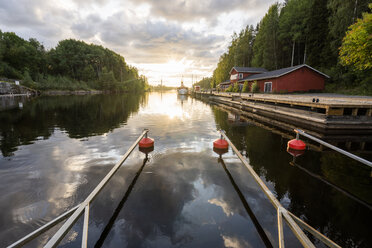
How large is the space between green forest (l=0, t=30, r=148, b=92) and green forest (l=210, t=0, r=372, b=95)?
68840 millimetres

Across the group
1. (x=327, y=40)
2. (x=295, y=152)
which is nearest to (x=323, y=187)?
(x=295, y=152)

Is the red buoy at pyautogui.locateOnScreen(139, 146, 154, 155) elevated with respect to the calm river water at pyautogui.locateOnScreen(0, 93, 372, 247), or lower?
elevated

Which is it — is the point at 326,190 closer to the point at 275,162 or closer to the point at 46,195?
the point at 275,162

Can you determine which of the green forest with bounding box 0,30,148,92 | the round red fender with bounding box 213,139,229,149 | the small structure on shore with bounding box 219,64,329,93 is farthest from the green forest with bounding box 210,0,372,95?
the green forest with bounding box 0,30,148,92

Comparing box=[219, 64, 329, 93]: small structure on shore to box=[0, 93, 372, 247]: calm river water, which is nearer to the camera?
box=[0, 93, 372, 247]: calm river water

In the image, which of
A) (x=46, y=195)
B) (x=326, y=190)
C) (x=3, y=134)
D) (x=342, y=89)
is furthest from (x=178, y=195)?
(x=342, y=89)

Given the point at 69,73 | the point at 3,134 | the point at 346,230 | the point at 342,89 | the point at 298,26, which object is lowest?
the point at 346,230

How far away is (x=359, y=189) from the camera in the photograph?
577 centimetres

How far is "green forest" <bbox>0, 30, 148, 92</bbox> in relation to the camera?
188ft

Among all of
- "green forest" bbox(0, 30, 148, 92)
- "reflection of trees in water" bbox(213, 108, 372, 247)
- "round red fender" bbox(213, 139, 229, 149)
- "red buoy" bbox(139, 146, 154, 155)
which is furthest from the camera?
"green forest" bbox(0, 30, 148, 92)

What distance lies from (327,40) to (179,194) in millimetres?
50656

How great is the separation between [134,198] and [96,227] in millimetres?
1213

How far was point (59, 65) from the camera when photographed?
78438mm

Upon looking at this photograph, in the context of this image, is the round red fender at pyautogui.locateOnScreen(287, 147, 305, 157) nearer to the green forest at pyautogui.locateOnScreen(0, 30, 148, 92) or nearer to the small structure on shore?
the small structure on shore
